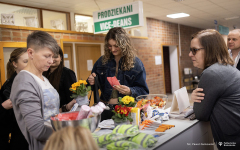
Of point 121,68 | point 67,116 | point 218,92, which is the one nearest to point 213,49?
point 218,92

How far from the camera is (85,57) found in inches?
244

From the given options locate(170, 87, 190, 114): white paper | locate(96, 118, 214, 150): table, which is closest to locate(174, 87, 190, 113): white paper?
locate(170, 87, 190, 114): white paper

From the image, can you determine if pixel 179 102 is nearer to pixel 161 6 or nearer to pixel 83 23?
pixel 83 23

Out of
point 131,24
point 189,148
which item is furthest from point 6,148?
point 131,24

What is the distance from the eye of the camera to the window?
5.82 meters

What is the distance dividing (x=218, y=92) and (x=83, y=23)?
195 inches

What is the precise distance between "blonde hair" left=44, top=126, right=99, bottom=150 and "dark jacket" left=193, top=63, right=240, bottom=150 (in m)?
1.08

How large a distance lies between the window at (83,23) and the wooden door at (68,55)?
0.51 meters

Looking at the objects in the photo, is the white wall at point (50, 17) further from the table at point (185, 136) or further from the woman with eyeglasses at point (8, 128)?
the table at point (185, 136)

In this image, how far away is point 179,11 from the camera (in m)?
6.87

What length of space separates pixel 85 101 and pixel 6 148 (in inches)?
45.0

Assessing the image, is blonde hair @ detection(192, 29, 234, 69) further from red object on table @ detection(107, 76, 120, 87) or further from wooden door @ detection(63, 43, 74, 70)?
wooden door @ detection(63, 43, 74, 70)

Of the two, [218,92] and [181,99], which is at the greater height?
[218,92]

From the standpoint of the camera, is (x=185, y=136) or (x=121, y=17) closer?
(x=185, y=136)
